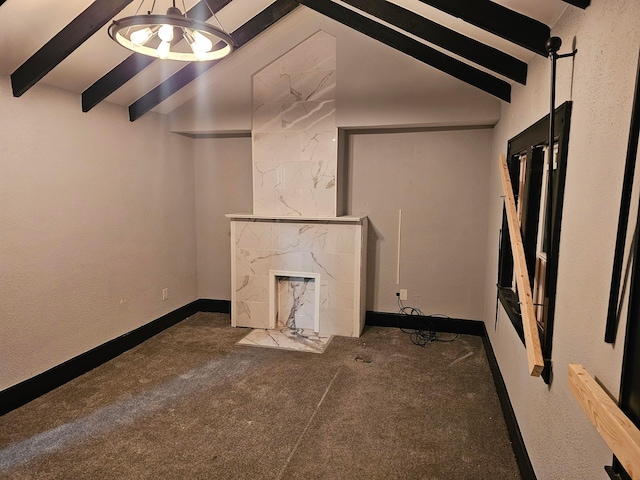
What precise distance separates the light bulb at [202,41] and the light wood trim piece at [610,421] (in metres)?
1.97

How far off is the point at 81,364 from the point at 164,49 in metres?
2.64

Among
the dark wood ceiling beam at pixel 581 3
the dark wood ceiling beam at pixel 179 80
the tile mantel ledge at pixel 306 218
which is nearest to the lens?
the dark wood ceiling beam at pixel 581 3

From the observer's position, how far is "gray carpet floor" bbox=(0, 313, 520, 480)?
2236 mm

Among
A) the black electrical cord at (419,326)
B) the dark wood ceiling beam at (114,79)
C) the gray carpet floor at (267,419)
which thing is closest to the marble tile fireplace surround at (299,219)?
the black electrical cord at (419,326)

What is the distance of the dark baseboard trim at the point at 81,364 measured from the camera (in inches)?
110

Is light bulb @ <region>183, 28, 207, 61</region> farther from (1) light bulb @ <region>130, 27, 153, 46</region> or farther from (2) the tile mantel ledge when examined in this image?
(2) the tile mantel ledge

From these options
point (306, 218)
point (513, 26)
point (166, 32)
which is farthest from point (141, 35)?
point (306, 218)

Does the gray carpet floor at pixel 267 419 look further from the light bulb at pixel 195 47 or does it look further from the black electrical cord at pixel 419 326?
the light bulb at pixel 195 47

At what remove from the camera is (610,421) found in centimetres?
→ 101

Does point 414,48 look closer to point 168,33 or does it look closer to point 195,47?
point 195,47

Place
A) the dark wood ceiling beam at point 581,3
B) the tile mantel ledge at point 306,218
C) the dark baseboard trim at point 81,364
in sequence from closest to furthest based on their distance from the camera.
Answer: the dark wood ceiling beam at point 581,3 → the dark baseboard trim at point 81,364 → the tile mantel ledge at point 306,218

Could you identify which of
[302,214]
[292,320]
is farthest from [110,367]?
[302,214]

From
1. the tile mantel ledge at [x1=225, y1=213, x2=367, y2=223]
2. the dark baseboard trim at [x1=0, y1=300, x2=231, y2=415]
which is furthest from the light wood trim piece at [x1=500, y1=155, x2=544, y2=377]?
the dark baseboard trim at [x1=0, y1=300, x2=231, y2=415]

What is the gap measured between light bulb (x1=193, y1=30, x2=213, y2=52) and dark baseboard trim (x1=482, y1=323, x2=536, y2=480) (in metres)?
2.54
